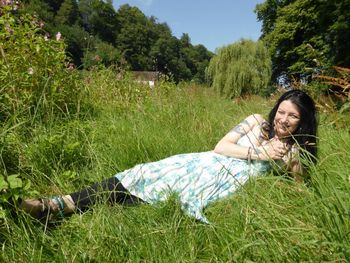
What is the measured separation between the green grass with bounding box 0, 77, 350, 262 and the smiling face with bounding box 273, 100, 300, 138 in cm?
36

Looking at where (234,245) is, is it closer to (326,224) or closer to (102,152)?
(326,224)

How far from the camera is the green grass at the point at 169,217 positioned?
126 centimetres

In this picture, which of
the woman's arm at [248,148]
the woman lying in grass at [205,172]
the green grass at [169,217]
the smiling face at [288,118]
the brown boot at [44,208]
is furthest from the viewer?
the smiling face at [288,118]

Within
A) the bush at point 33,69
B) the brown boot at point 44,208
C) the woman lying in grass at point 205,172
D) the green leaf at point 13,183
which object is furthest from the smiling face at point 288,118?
the bush at point 33,69

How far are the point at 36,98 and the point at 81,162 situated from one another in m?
0.87

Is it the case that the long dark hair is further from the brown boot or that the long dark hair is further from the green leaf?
the green leaf

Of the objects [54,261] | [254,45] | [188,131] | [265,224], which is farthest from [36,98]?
[254,45]

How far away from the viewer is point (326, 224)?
49.9 inches

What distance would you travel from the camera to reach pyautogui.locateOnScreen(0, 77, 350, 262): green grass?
4.14ft

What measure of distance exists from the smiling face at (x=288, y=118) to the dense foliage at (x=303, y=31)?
1234 centimetres

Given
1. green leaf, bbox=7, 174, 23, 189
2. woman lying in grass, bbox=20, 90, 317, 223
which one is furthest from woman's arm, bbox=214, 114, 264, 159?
green leaf, bbox=7, 174, 23, 189

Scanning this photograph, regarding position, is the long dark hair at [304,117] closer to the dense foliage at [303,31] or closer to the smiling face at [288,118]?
the smiling face at [288,118]

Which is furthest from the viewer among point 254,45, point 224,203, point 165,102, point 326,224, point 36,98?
point 254,45

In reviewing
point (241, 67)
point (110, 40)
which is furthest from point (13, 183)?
point (110, 40)
